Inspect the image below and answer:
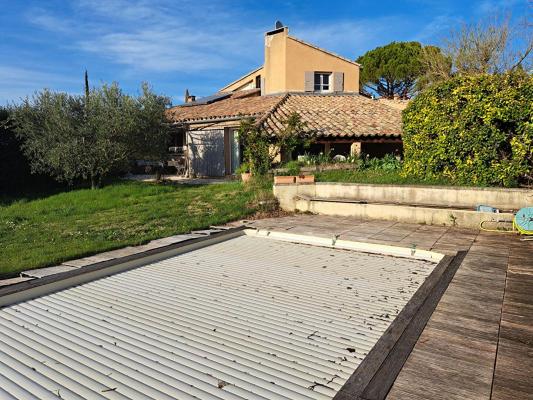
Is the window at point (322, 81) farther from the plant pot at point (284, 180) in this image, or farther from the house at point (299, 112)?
the plant pot at point (284, 180)

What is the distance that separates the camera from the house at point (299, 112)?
16494 mm

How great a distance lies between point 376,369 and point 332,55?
2233 cm

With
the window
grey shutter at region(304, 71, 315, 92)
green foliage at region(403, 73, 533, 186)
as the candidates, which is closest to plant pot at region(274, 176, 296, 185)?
Result: green foliage at region(403, 73, 533, 186)

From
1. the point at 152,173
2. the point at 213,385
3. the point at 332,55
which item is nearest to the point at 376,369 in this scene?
the point at 213,385

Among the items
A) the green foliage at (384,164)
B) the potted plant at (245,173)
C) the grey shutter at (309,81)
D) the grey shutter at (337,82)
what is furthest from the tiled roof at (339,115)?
the green foliage at (384,164)

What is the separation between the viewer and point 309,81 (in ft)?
72.0

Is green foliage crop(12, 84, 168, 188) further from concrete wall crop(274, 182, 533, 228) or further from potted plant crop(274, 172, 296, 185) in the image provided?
concrete wall crop(274, 182, 533, 228)

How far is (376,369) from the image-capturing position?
9.12 ft

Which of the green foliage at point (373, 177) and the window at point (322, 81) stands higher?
the window at point (322, 81)

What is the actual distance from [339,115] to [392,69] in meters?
15.8

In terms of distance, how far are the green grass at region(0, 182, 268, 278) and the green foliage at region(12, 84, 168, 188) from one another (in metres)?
1.41

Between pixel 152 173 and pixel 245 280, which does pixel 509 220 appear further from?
pixel 152 173

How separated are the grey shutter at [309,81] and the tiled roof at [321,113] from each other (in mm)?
851

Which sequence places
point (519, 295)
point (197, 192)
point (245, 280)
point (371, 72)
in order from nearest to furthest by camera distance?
point (519, 295)
point (245, 280)
point (197, 192)
point (371, 72)
